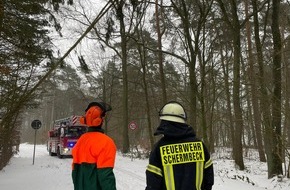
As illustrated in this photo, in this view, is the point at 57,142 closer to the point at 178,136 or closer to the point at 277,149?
the point at 277,149

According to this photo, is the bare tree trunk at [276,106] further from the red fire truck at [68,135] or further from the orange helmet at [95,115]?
the red fire truck at [68,135]

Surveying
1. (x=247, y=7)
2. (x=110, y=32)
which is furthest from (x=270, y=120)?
(x=247, y=7)

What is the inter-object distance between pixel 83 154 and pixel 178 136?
147 cm

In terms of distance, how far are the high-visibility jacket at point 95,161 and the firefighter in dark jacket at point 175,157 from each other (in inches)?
35.5

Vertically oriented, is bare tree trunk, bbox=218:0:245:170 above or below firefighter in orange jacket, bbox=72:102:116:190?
above

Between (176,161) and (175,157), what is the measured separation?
5 cm

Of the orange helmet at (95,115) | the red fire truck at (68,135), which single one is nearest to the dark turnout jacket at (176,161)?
the orange helmet at (95,115)

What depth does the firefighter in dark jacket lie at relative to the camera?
370cm

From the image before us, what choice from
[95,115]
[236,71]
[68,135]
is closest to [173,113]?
[95,115]

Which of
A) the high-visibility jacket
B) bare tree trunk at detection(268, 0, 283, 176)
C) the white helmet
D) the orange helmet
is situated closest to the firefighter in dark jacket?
the white helmet

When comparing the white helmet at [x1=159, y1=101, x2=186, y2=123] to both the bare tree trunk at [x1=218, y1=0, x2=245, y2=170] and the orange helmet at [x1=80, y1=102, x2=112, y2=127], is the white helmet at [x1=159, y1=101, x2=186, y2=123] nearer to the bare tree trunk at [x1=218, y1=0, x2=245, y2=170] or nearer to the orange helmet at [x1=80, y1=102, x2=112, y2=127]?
the orange helmet at [x1=80, y1=102, x2=112, y2=127]

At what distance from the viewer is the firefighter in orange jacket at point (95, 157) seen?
14.8 ft

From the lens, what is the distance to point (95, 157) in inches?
181

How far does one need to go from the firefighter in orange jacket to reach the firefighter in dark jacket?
91 centimetres
